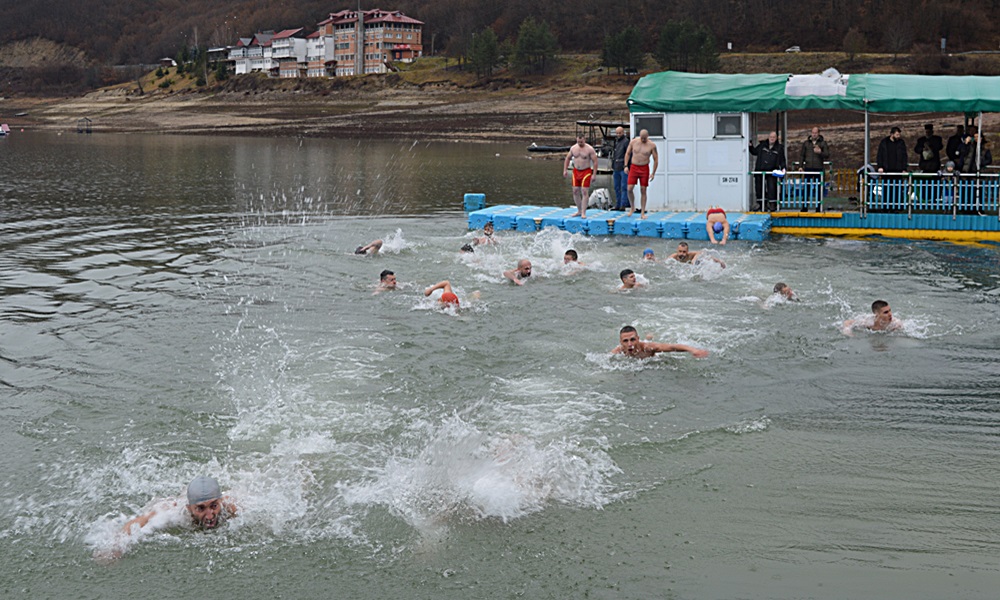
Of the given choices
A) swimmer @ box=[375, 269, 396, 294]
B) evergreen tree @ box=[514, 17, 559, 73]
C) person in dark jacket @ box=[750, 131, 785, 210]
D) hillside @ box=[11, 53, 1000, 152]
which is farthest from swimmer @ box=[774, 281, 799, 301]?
evergreen tree @ box=[514, 17, 559, 73]

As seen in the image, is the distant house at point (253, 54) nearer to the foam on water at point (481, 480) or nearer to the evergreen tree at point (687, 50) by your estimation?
the evergreen tree at point (687, 50)

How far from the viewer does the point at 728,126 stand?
75.0 feet

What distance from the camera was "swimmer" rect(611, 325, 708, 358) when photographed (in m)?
12.4

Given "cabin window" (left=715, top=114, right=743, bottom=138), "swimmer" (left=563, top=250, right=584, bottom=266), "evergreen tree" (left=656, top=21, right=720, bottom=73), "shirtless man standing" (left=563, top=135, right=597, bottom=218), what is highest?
"evergreen tree" (left=656, top=21, right=720, bottom=73)

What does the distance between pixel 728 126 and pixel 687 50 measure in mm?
66521

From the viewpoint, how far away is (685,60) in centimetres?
8656

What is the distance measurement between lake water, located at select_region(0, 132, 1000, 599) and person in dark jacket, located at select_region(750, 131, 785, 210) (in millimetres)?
2632

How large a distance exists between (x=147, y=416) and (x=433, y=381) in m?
3.32

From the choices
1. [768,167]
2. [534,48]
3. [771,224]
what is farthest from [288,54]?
[771,224]

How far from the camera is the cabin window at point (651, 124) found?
2331 centimetres

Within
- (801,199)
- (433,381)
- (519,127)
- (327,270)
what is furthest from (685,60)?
(433,381)

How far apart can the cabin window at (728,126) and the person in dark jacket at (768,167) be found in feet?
2.32

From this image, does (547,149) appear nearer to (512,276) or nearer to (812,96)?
(812,96)

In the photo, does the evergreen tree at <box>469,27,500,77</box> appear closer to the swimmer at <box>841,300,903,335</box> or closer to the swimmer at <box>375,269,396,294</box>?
the swimmer at <box>375,269,396,294</box>
